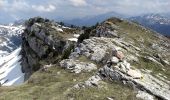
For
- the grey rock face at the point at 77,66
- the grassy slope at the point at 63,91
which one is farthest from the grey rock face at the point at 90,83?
the grey rock face at the point at 77,66

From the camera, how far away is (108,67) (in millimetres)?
46375

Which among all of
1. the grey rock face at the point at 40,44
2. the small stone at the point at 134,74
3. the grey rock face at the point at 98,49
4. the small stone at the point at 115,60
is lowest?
the grey rock face at the point at 40,44

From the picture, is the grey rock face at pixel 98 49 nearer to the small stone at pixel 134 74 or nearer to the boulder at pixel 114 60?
the boulder at pixel 114 60

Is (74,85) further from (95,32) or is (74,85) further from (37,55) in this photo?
(37,55)

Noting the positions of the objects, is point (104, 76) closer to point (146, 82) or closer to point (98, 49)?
point (146, 82)

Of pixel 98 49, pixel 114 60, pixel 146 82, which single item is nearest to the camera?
pixel 146 82

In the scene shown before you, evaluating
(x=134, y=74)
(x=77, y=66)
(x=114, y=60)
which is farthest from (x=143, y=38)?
(x=134, y=74)

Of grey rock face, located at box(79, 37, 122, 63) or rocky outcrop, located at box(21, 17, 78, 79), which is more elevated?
grey rock face, located at box(79, 37, 122, 63)

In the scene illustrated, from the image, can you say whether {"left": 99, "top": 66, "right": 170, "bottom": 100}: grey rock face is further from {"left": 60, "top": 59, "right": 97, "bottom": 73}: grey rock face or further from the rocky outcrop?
the rocky outcrop

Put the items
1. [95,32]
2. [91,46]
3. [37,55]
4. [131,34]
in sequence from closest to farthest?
[91,46] < [131,34] < [95,32] < [37,55]

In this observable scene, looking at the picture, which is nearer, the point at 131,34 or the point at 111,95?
the point at 111,95

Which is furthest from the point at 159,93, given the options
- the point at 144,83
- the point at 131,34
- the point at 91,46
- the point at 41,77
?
the point at 131,34

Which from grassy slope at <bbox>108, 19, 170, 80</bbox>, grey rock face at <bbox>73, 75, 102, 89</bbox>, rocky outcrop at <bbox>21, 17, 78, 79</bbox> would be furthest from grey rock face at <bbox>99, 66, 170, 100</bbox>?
rocky outcrop at <bbox>21, 17, 78, 79</bbox>

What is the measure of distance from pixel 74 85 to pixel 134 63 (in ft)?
42.7
